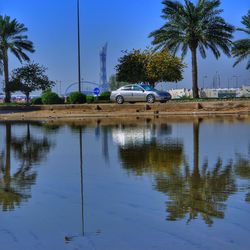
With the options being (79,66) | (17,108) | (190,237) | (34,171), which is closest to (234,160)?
(34,171)

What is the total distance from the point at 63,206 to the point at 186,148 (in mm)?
8082

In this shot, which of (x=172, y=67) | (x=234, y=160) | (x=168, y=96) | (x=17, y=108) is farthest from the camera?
(x=172, y=67)

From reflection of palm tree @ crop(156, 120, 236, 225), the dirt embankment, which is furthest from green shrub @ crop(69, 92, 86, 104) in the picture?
reflection of palm tree @ crop(156, 120, 236, 225)

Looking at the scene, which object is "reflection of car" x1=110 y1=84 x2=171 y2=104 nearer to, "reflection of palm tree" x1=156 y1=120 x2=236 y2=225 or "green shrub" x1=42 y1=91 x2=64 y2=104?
"green shrub" x1=42 y1=91 x2=64 y2=104

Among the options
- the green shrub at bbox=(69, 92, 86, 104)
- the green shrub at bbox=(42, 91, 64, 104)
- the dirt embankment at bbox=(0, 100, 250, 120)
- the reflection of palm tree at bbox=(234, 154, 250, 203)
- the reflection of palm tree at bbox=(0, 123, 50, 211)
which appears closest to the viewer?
the reflection of palm tree at bbox=(0, 123, 50, 211)

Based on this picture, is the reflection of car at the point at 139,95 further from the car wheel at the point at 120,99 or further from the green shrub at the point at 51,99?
the green shrub at the point at 51,99

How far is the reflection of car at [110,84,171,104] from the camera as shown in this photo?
43.5 m

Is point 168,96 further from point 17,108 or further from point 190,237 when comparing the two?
point 190,237

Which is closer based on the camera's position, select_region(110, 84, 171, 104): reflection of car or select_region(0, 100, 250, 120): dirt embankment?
select_region(0, 100, 250, 120): dirt embankment

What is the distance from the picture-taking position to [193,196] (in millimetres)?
8570

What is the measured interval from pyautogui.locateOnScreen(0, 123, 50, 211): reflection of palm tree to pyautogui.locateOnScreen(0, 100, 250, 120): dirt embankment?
20.2 m

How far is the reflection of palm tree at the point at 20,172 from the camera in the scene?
349 inches

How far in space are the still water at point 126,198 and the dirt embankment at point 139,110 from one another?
23409mm

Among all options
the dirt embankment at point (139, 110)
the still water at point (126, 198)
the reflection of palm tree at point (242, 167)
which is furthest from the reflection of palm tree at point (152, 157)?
the dirt embankment at point (139, 110)
